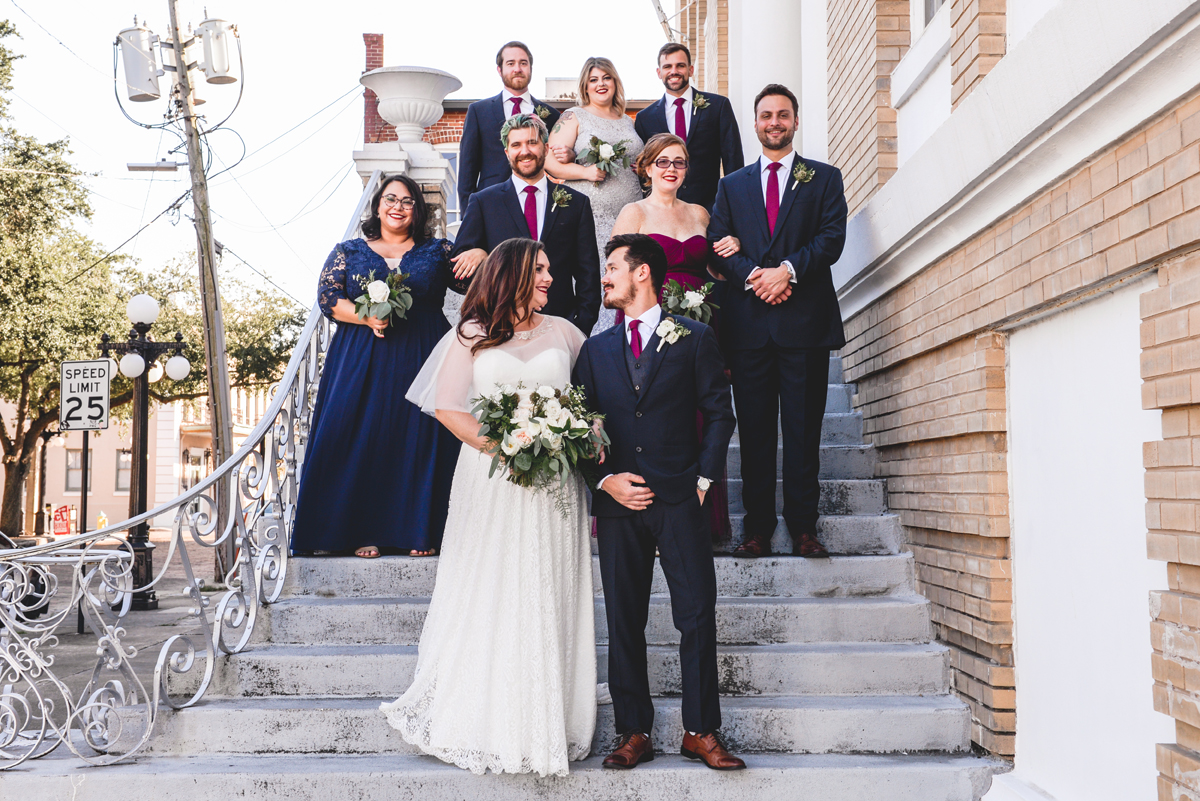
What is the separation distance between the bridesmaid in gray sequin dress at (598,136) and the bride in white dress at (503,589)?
2430mm

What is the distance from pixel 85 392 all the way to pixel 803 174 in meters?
11.4

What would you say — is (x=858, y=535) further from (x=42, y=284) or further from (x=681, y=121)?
(x=42, y=284)

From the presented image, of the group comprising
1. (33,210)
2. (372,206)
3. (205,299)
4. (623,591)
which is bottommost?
(623,591)

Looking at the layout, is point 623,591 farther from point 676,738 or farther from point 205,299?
point 205,299

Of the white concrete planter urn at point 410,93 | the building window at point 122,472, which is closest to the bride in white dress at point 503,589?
the white concrete planter urn at point 410,93

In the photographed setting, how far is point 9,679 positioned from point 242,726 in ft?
3.50

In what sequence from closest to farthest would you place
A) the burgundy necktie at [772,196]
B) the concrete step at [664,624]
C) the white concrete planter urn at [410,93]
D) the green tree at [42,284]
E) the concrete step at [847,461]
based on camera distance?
1. the concrete step at [664,624]
2. the burgundy necktie at [772,196]
3. the concrete step at [847,461]
4. the white concrete planter urn at [410,93]
5. the green tree at [42,284]

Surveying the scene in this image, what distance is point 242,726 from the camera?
15.0 ft

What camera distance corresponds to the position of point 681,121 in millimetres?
6719

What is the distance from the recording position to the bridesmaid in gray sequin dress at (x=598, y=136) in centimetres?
670

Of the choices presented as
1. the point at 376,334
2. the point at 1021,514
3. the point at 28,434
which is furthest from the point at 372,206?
the point at 28,434

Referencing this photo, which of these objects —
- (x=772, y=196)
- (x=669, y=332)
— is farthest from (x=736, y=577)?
(x=772, y=196)

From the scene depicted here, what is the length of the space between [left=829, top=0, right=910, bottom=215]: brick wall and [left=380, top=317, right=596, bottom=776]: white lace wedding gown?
3.08m

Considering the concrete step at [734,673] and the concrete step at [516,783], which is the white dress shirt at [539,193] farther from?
the concrete step at [516,783]
